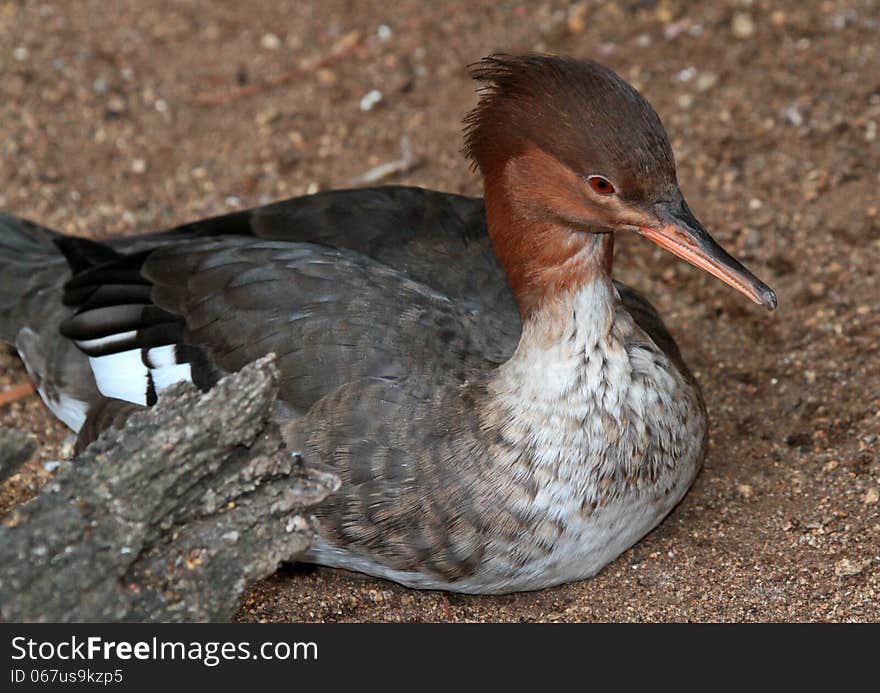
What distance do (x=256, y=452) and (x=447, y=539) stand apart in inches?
29.0

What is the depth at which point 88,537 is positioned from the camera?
3.07m

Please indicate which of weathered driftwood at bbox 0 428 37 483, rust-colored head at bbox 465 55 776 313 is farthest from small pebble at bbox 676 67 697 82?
weathered driftwood at bbox 0 428 37 483

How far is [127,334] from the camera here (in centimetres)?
429

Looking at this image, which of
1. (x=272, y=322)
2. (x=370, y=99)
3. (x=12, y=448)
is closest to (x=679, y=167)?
(x=370, y=99)

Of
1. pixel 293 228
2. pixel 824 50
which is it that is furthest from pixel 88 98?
pixel 824 50

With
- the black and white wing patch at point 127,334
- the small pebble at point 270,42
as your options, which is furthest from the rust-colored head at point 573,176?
the small pebble at point 270,42

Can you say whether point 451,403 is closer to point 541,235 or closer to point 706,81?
point 541,235

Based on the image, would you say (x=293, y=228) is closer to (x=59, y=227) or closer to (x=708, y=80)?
(x=59, y=227)

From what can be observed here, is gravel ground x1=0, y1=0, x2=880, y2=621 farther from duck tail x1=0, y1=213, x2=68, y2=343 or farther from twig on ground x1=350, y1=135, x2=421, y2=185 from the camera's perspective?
duck tail x1=0, y1=213, x2=68, y2=343

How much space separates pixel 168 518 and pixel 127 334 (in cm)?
121

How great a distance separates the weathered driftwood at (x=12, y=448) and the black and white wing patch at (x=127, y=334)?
85 cm

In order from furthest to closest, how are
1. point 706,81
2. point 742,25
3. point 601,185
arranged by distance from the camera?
point 742,25 < point 706,81 < point 601,185

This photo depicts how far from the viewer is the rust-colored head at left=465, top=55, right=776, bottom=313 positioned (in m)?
3.44

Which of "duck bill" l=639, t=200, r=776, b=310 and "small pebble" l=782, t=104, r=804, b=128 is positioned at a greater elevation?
"duck bill" l=639, t=200, r=776, b=310
